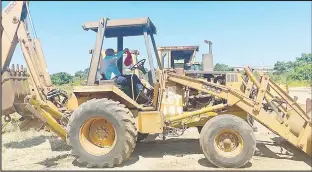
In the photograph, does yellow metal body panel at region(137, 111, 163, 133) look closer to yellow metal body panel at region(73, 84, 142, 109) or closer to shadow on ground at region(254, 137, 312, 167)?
yellow metal body panel at region(73, 84, 142, 109)

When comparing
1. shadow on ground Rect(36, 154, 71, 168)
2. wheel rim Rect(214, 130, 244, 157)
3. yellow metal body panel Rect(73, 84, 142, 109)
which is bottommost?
shadow on ground Rect(36, 154, 71, 168)

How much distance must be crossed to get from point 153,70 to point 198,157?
177cm

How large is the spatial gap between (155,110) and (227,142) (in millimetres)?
1408

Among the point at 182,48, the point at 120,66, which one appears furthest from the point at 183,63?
the point at 120,66

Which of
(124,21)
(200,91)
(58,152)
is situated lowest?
(58,152)

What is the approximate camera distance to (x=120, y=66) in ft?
23.2

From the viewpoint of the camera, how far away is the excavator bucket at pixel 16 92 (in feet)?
21.3

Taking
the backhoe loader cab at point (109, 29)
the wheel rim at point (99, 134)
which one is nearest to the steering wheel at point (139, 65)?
the backhoe loader cab at point (109, 29)

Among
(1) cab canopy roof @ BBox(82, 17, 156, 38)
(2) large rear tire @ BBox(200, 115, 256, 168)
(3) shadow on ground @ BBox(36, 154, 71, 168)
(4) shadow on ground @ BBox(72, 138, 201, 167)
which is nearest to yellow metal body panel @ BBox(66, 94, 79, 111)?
(3) shadow on ground @ BBox(36, 154, 71, 168)

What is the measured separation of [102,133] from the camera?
251 inches

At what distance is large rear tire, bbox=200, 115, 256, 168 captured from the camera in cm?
570

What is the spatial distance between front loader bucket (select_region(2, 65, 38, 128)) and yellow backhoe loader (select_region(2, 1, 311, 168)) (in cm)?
6

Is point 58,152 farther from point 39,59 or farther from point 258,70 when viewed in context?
point 258,70

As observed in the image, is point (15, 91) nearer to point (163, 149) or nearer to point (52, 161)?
point (52, 161)
